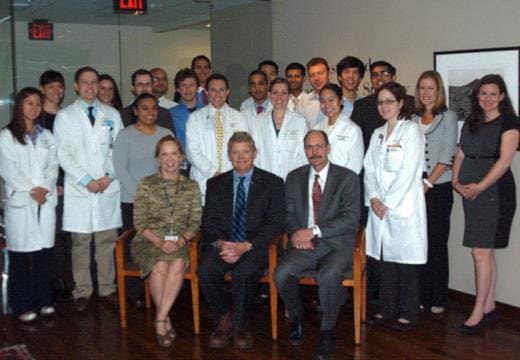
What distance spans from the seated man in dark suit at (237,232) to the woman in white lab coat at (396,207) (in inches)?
27.5

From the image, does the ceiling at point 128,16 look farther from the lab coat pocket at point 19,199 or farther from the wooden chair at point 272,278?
the wooden chair at point 272,278

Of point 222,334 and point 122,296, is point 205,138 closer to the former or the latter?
point 122,296

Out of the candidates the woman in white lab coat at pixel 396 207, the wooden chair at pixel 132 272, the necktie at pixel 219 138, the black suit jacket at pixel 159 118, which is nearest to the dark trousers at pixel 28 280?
the wooden chair at pixel 132 272

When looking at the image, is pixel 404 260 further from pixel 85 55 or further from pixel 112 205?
pixel 85 55

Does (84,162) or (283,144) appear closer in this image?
(84,162)

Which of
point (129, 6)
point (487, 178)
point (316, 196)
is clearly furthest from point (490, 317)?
point (129, 6)

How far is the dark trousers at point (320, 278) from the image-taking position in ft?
14.0

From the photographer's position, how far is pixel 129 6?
7188mm

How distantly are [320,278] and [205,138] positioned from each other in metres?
1.61

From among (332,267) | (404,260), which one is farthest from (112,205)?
(404,260)

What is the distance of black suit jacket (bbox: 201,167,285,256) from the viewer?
4.57 meters

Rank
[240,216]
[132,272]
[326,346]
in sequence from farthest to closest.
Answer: [132,272], [240,216], [326,346]

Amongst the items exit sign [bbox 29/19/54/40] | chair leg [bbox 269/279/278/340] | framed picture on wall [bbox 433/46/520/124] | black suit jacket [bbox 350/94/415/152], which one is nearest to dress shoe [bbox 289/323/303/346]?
chair leg [bbox 269/279/278/340]

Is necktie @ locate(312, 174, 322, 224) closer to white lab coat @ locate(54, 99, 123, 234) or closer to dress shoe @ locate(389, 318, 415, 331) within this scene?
dress shoe @ locate(389, 318, 415, 331)
